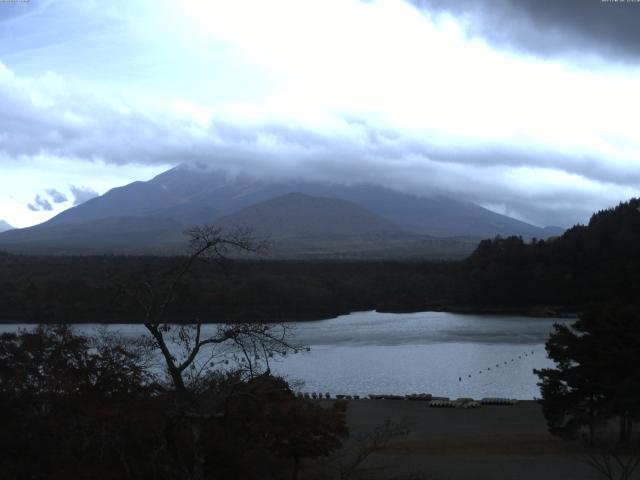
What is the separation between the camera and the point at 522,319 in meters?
63.1

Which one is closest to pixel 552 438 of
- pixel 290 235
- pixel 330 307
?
pixel 330 307

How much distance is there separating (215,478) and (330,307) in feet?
193

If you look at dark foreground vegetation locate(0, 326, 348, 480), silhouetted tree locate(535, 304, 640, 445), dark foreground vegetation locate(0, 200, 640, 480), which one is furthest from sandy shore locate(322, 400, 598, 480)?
dark foreground vegetation locate(0, 326, 348, 480)

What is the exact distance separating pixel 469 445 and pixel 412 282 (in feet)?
203

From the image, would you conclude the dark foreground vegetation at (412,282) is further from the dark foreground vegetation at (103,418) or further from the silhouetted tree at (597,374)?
the dark foreground vegetation at (103,418)

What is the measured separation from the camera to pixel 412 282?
8019 centimetres

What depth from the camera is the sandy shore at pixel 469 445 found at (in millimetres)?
14867

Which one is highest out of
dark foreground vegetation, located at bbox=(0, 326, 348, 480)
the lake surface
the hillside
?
the hillside

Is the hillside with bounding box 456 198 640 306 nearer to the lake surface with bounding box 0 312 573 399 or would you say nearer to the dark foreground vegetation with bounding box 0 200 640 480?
the lake surface with bounding box 0 312 573 399

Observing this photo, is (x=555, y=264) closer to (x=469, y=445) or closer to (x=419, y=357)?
(x=419, y=357)

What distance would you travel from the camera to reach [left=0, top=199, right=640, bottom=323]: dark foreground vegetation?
56250mm

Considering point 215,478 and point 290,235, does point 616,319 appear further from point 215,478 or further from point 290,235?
point 290,235

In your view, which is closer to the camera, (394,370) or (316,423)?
(316,423)

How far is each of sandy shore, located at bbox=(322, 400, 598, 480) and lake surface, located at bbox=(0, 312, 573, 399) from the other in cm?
348
